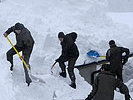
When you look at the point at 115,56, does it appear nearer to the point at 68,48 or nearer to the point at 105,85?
the point at 68,48

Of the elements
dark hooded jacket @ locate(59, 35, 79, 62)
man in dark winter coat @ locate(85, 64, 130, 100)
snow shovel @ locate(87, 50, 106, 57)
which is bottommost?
snow shovel @ locate(87, 50, 106, 57)

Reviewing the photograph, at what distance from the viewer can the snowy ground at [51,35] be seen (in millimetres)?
4934

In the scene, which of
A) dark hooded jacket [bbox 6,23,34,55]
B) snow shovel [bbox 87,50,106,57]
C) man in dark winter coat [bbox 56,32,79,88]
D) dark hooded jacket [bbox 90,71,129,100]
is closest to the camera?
dark hooded jacket [bbox 90,71,129,100]

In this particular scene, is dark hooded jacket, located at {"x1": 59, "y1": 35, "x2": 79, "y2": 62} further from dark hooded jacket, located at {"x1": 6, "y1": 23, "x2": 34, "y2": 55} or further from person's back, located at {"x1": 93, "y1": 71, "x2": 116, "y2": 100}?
person's back, located at {"x1": 93, "y1": 71, "x2": 116, "y2": 100}

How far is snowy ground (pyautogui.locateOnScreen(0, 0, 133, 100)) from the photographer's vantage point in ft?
16.2

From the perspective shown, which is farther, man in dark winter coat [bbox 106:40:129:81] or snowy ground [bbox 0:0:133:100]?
man in dark winter coat [bbox 106:40:129:81]

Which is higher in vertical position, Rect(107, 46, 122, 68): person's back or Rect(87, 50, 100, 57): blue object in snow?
Rect(107, 46, 122, 68): person's back

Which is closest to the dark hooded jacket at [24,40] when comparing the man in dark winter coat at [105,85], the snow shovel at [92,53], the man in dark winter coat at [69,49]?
the man in dark winter coat at [69,49]

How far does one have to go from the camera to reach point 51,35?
8188mm

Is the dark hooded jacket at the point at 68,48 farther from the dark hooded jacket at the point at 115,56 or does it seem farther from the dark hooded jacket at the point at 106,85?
the dark hooded jacket at the point at 106,85

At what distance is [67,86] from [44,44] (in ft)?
9.25

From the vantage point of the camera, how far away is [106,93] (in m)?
3.49

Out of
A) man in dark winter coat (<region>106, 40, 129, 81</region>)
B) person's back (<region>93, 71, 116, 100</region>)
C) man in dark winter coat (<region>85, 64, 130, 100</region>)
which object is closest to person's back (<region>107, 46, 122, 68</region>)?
man in dark winter coat (<region>106, 40, 129, 81</region>)

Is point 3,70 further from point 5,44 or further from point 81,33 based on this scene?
point 81,33
